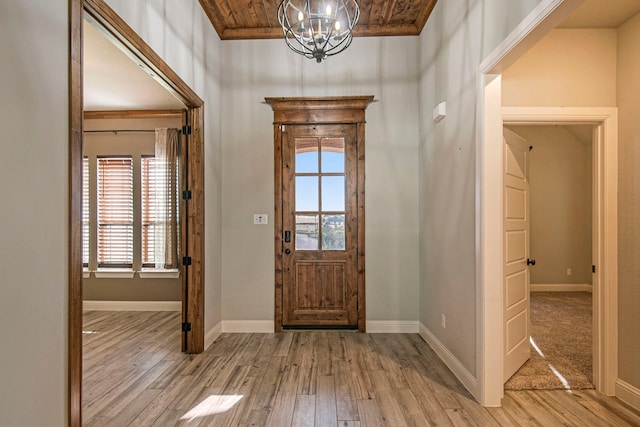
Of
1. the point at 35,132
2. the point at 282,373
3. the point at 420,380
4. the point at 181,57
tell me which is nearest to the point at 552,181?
the point at 420,380

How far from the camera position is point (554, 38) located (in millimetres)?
2506

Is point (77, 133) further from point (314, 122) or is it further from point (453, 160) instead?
point (453, 160)

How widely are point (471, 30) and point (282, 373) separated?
314cm

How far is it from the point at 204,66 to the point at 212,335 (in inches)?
111

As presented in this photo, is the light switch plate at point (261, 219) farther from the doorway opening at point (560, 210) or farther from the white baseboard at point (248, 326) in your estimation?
the doorway opening at point (560, 210)

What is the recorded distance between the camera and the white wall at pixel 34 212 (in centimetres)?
125

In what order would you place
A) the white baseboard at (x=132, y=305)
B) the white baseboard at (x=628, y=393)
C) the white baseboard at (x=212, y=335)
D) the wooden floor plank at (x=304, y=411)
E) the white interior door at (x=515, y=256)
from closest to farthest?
the wooden floor plank at (x=304, y=411) → the white baseboard at (x=628, y=393) → the white interior door at (x=515, y=256) → the white baseboard at (x=212, y=335) → the white baseboard at (x=132, y=305)

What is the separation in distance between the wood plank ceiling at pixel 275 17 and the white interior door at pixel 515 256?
1.83 meters

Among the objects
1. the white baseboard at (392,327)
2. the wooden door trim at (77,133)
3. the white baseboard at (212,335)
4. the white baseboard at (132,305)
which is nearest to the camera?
the wooden door trim at (77,133)

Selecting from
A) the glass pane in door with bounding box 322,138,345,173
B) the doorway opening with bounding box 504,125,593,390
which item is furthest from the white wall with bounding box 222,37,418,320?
the doorway opening with bounding box 504,125,593,390

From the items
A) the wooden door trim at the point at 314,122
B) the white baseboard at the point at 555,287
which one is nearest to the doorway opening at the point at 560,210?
the white baseboard at the point at 555,287

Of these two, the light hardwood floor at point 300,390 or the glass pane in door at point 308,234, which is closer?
the light hardwood floor at point 300,390

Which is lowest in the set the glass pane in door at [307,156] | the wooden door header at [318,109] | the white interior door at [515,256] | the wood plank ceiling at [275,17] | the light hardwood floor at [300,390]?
the light hardwood floor at [300,390]

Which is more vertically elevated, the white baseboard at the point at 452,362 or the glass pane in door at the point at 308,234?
the glass pane in door at the point at 308,234
